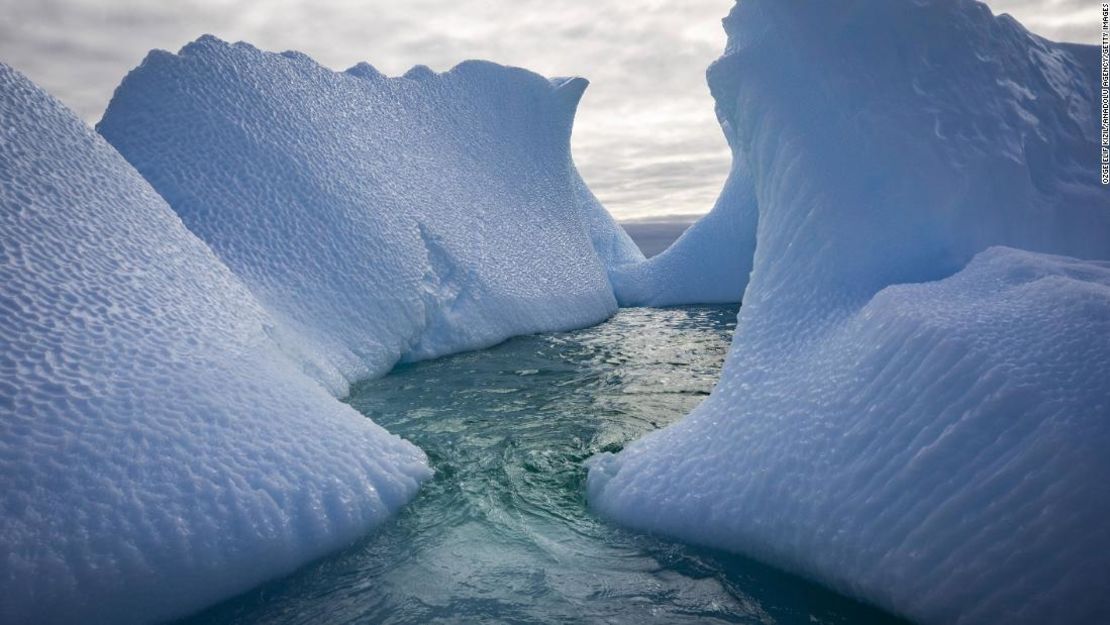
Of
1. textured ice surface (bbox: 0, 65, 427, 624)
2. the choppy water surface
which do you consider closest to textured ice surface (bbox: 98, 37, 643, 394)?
the choppy water surface

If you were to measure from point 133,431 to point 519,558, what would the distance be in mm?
1314

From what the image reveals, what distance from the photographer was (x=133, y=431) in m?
2.20

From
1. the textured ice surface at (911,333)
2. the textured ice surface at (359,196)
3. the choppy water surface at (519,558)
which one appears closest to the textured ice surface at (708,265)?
the textured ice surface at (359,196)

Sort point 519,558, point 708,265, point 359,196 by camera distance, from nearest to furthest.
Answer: point 519,558, point 359,196, point 708,265

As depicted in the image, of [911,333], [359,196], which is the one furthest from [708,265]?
[911,333]

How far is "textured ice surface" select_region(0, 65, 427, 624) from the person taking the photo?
1.94m

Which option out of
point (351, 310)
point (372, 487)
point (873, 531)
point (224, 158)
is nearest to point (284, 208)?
point (224, 158)

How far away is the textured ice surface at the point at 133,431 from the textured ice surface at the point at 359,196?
4.52 ft

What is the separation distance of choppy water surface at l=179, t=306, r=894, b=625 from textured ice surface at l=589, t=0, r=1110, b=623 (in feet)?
0.44

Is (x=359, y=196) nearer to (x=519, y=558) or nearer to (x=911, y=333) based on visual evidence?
(x=519, y=558)

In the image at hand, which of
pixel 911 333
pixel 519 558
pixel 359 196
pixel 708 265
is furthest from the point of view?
pixel 708 265

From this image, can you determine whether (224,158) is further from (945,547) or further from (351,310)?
(945,547)

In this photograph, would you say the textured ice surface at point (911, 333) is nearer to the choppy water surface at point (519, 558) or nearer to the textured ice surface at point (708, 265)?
the choppy water surface at point (519, 558)

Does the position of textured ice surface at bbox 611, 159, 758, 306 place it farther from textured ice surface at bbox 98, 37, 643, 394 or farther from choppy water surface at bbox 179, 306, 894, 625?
choppy water surface at bbox 179, 306, 894, 625
